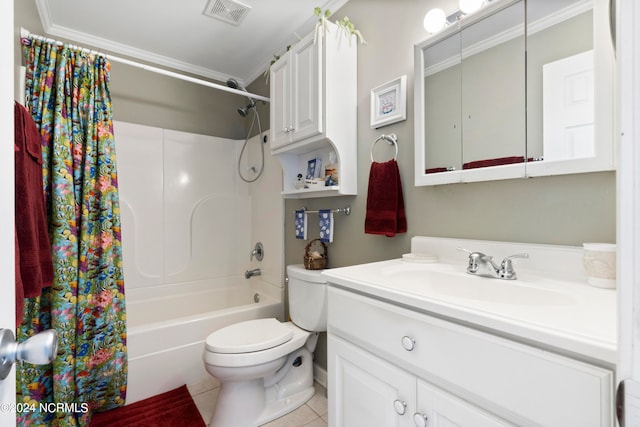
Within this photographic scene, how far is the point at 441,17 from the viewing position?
1.27m

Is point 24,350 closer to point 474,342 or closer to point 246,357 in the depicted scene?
point 474,342

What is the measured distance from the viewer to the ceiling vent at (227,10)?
1875mm

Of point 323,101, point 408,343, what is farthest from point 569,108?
point 323,101

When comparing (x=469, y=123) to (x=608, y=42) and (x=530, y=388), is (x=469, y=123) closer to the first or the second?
(x=608, y=42)

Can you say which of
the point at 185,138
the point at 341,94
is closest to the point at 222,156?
the point at 185,138

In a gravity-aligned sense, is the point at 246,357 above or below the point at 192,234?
below

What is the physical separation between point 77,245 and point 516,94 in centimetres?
226

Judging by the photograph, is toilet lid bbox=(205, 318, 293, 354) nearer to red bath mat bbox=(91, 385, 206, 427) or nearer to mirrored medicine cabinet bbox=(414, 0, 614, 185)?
Answer: red bath mat bbox=(91, 385, 206, 427)

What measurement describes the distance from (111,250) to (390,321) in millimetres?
1724

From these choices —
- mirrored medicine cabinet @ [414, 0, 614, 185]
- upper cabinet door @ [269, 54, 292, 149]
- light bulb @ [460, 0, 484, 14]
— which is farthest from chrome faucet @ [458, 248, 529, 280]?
upper cabinet door @ [269, 54, 292, 149]

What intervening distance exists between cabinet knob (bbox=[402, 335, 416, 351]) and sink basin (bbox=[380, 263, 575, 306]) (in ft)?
0.42

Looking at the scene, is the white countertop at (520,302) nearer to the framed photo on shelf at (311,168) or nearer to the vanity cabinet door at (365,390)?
the vanity cabinet door at (365,390)

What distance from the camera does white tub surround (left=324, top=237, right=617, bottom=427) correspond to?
55 cm

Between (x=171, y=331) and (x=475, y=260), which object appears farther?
(x=171, y=331)
